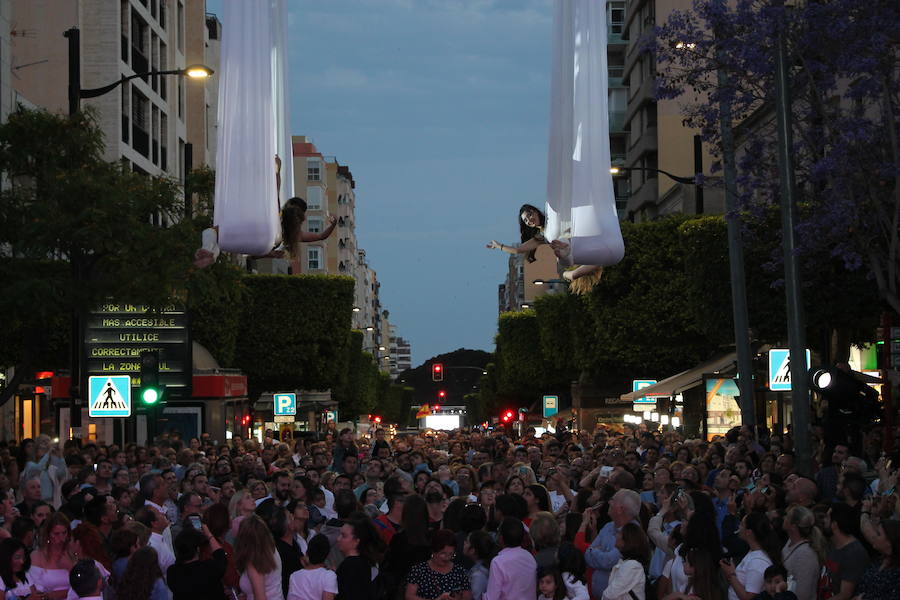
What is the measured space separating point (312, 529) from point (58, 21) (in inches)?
1374

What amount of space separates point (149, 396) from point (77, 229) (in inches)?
147

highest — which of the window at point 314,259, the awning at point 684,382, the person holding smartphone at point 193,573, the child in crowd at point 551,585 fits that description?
the window at point 314,259

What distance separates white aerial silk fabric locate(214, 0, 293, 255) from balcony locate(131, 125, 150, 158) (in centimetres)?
3909

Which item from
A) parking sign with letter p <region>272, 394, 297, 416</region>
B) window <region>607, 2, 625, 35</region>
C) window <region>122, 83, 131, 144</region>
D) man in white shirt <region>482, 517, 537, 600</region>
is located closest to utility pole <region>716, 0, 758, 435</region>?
man in white shirt <region>482, 517, 537, 600</region>

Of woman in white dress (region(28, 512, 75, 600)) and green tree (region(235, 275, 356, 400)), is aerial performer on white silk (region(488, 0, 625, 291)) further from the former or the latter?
green tree (region(235, 275, 356, 400))

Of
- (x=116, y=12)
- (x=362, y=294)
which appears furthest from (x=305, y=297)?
(x=362, y=294)

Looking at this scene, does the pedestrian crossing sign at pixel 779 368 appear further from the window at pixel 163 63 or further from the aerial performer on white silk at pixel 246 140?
the window at pixel 163 63

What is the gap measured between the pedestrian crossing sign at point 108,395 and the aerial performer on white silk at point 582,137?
14974mm

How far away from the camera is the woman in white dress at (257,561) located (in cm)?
1056

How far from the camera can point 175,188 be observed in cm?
2484

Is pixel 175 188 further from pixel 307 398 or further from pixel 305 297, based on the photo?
pixel 307 398

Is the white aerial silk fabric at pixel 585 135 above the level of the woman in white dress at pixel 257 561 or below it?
above

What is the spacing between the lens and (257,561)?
34.6 ft

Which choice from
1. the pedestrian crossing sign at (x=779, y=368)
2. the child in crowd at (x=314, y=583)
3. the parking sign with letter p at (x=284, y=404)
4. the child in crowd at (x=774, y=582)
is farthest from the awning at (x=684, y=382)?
the child in crowd at (x=314, y=583)
